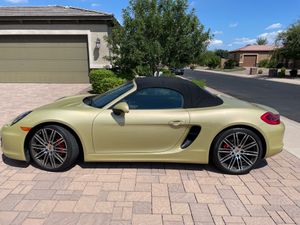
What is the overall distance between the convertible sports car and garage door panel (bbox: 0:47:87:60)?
39.9 ft

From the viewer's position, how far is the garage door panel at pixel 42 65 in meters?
15.3

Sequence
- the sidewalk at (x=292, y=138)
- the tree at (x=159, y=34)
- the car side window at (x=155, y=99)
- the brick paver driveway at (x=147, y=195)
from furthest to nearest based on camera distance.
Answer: the tree at (x=159, y=34), the sidewalk at (x=292, y=138), the car side window at (x=155, y=99), the brick paver driveway at (x=147, y=195)

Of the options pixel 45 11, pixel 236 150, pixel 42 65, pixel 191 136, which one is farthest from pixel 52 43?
pixel 236 150

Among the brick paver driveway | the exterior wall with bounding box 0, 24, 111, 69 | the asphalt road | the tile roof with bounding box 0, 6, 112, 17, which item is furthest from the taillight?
the tile roof with bounding box 0, 6, 112, 17

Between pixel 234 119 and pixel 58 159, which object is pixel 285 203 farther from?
pixel 58 159

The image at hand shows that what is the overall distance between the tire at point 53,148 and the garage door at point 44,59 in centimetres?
1215

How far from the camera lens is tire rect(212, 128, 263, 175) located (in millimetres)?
3619

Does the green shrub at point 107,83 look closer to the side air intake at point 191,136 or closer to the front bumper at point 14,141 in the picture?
the front bumper at point 14,141

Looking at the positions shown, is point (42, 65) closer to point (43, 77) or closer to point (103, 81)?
point (43, 77)

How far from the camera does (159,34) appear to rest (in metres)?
9.80

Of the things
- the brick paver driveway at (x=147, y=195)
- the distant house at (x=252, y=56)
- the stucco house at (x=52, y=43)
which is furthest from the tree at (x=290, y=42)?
the distant house at (x=252, y=56)

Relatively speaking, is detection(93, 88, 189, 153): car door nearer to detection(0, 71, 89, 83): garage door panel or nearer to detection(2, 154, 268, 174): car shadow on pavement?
detection(2, 154, 268, 174): car shadow on pavement

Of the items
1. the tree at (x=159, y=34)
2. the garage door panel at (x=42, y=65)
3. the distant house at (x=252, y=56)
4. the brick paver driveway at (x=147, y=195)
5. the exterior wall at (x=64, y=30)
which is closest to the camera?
the brick paver driveway at (x=147, y=195)

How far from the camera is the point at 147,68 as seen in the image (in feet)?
33.5
